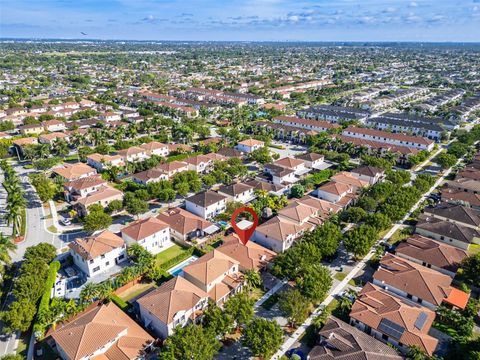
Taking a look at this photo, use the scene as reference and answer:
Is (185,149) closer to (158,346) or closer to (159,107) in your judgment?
(159,107)

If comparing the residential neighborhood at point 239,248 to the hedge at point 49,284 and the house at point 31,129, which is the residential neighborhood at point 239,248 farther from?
the house at point 31,129

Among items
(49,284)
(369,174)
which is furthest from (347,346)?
(369,174)

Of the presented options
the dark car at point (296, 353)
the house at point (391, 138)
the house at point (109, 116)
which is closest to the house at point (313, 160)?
the house at point (391, 138)

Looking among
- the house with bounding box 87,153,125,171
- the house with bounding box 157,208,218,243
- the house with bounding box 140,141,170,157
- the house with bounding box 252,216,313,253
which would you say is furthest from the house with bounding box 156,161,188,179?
the house with bounding box 252,216,313,253

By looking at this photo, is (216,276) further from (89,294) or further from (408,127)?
(408,127)

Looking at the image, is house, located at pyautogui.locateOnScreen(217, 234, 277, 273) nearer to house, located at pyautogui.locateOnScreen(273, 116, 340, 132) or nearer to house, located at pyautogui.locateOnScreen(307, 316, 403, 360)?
house, located at pyautogui.locateOnScreen(307, 316, 403, 360)

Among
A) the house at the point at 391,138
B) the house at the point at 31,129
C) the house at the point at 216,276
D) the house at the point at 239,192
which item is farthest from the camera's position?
the house at the point at 31,129
